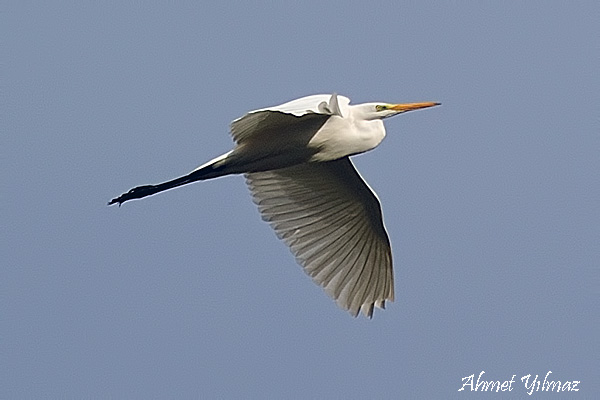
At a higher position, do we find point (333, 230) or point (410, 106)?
point (410, 106)

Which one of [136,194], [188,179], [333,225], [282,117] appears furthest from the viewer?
[333,225]

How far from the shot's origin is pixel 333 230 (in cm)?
877

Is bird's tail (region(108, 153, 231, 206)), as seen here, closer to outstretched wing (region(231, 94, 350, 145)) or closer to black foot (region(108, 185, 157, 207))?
black foot (region(108, 185, 157, 207))

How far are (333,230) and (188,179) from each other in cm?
150

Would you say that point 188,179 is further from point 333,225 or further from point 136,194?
point 333,225

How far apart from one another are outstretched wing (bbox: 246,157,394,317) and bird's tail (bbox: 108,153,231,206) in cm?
92

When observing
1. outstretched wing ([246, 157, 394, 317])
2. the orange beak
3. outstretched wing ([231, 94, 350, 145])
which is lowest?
outstretched wing ([246, 157, 394, 317])

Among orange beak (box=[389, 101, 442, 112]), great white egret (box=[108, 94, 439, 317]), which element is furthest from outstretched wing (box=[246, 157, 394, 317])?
orange beak (box=[389, 101, 442, 112])

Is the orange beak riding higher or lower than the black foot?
higher

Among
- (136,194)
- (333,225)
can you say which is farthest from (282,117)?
(333,225)

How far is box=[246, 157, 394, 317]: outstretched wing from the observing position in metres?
8.62

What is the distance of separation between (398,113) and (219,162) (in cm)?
127

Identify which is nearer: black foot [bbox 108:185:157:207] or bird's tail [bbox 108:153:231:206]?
bird's tail [bbox 108:153:231:206]

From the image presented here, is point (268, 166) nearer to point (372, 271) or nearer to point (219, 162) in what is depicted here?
point (219, 162)
